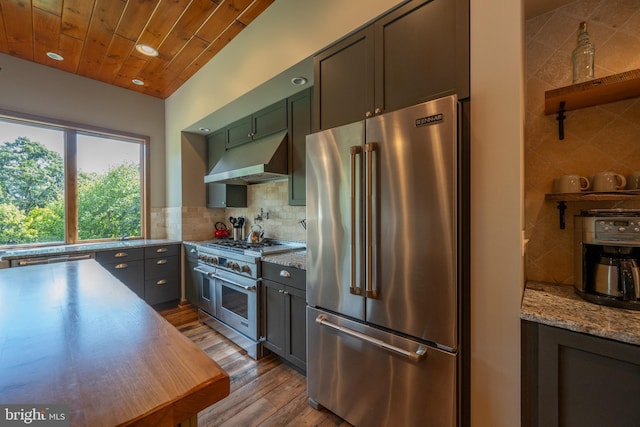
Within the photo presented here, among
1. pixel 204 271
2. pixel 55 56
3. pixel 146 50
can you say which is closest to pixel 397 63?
pixel 146 50

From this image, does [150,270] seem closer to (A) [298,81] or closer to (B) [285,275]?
(B) [285,275]

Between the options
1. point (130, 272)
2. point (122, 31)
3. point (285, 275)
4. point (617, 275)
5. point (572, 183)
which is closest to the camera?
point (617, 275)

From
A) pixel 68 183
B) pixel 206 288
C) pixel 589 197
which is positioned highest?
pixel 68 183

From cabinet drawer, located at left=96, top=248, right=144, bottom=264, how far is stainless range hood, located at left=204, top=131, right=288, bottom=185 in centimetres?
123

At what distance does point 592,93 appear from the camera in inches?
50.7

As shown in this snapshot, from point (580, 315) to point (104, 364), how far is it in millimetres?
1567

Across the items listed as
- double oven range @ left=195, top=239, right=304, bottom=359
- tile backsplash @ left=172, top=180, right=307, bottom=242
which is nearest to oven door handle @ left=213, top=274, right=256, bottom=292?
double oven range @ left=195, top=239, right=304, bottom=359

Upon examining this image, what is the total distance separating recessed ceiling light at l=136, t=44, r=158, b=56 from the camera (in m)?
2.63

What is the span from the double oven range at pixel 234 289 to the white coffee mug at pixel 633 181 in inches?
88.9

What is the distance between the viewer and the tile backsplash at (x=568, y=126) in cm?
137

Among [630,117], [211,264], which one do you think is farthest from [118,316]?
[630,117]

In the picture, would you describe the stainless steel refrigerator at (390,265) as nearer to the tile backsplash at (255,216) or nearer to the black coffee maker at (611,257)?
the black coffee maker at (611,257)

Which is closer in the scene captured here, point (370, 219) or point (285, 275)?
point (370, 219)

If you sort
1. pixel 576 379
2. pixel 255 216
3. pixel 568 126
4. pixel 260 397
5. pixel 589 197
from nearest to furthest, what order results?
pixel 576 379 → pixel 589 197 → pixel 568 126 → pixel 260 397 → pixel 255 216
